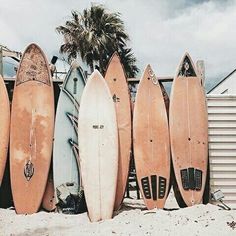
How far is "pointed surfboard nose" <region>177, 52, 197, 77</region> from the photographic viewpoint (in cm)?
497

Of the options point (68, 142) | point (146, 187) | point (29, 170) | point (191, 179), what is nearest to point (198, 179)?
point (191, 179)

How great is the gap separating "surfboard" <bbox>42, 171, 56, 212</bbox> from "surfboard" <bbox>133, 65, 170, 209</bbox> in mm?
1075

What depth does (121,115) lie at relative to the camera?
4805 millimetres

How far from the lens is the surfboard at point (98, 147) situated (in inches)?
171

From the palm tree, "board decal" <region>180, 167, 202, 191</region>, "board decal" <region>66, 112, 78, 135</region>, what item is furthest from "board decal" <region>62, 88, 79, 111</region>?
the palm tree

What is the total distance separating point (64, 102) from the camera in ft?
16.2

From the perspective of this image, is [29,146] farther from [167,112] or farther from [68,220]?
[167,112]

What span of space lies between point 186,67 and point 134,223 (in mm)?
2149

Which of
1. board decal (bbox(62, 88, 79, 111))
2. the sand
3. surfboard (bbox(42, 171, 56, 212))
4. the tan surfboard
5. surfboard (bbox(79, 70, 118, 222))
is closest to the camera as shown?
the sand

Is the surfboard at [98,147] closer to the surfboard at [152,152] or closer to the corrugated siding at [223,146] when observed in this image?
the surfboard at [152,152]

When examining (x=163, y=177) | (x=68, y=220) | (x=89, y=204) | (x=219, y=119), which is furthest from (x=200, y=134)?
(x=68, y=220)

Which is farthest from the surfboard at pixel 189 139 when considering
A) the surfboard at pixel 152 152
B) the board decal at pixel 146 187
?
the board decal at pixel 146 187

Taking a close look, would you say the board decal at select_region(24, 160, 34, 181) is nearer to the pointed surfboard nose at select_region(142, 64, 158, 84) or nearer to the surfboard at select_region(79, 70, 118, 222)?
the surfboard at select_region(79, 70, 118, 222)

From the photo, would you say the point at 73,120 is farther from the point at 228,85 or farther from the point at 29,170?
the point at 228,85
